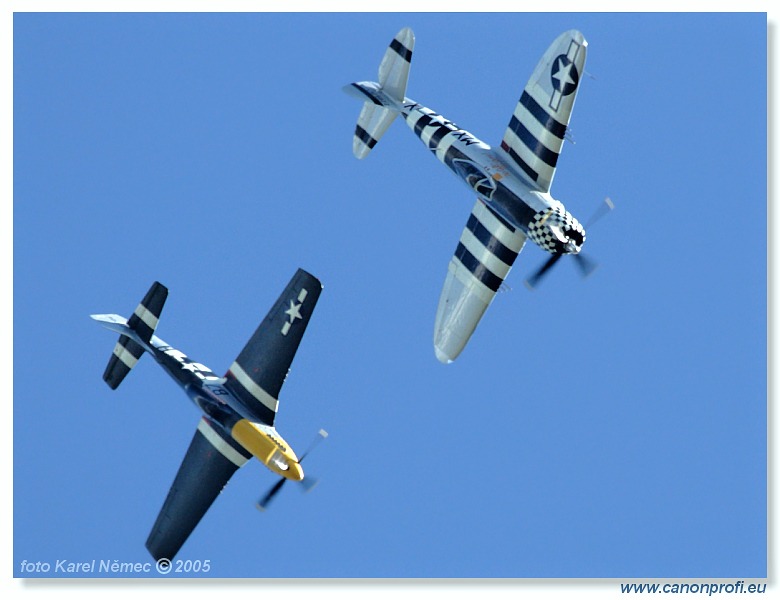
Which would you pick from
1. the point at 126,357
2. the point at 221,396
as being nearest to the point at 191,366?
the point at 221,396

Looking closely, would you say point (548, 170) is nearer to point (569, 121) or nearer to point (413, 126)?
point (569, 121)

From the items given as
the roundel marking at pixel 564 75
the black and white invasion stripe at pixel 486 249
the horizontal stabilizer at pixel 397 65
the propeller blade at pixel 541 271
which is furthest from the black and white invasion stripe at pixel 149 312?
the roundel marking at pixel 564 75

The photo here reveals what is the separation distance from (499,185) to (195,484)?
303 inches

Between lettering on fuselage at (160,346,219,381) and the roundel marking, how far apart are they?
7847mm

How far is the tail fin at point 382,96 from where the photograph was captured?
28.2 meters

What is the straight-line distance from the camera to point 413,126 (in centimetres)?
2816

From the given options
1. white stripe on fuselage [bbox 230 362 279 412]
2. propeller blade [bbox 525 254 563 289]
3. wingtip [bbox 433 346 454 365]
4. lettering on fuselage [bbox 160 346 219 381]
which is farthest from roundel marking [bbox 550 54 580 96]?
lettering on fuselage [bbox 160 346 219 381]

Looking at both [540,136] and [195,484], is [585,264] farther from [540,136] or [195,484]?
[195,484]

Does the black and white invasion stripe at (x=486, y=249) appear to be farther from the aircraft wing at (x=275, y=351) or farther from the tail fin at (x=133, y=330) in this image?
the tail fin at (x=133, y=330)

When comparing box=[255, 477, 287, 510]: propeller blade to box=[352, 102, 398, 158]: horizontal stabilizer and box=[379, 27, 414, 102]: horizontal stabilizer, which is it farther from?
box=[379, 27, 414, 102]: horizontal stabilizer

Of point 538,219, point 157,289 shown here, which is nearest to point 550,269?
point 538,219

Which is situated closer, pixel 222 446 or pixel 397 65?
pixel 222 446

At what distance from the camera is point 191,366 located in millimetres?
27094
